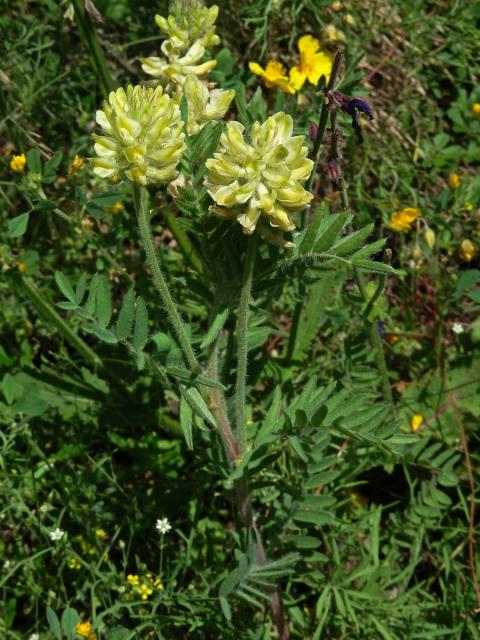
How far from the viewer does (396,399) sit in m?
3.09

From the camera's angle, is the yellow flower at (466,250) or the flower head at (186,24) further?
the yellow flower at (466,250)

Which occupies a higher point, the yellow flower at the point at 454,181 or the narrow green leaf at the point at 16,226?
the narrow green leaf at the point at 16,226

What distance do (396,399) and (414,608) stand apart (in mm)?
903

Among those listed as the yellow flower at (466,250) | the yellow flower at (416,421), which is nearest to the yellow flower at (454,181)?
the yellow flower at (466,250)

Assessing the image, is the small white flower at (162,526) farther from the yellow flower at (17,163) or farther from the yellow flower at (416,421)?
the yellow flower at (17,163)

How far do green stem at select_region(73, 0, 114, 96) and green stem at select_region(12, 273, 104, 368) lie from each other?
0.72 meters

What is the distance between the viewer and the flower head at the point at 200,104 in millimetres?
1799

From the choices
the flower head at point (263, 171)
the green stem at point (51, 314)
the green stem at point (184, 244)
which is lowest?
the green stem at point (51, 314)

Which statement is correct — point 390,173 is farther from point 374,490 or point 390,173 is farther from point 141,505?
point 141,505

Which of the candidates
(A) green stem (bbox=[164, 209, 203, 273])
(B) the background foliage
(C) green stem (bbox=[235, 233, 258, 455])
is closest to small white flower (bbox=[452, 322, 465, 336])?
(B) the background foliage

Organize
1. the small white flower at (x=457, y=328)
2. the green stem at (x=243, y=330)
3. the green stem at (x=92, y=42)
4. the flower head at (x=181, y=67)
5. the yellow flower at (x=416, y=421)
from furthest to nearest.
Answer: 1. the small white flower at (x=457, y=328)
2. the yellow flower at (x=416, y=421)
3. the green stem at (x=92, y=42)
4. the flower head at (x=181, y=67)
5. the green stem at (x=243, y=330)

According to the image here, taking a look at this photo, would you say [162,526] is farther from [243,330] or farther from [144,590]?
[243,330]

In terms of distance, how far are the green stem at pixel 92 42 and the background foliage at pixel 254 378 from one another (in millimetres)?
366

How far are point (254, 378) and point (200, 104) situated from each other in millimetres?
874
